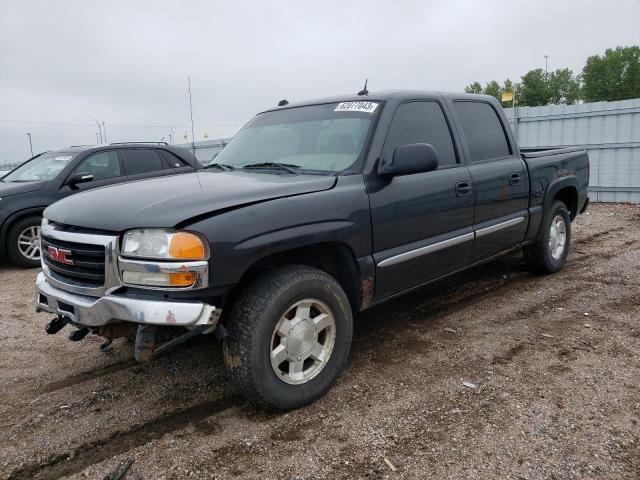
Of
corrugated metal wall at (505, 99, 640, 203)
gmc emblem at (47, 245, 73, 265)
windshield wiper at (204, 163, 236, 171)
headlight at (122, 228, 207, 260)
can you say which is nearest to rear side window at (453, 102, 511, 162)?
windshield wiper at (204, 163, 236, 171)

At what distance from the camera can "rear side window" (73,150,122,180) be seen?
289 inches

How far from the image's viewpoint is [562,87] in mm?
70688

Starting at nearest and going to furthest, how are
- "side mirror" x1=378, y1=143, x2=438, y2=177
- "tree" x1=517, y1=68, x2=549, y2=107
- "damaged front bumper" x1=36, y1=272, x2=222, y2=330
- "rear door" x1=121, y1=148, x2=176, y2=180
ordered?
"damaged front bumper" x1=36, y1=272, x2=222, y2=330
"side mirror" x1=378, y1=143, x2=438, y2=177
"rear door" x1=121, y1=148, x2=176, y2=180
"tree" x1=517, y1=68, x2=549, y2=107

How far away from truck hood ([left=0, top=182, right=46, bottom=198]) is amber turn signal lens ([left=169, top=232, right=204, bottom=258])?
5.58m

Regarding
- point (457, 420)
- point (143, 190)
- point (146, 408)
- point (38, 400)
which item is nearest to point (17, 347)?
point (38, 400)

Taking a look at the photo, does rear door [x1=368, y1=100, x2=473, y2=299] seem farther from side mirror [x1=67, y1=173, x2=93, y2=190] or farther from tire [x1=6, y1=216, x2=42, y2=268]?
tire [x1=6, y1=216, x2=42, y2=268]

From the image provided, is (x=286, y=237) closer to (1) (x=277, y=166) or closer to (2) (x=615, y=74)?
(1) (x=277, y=166)

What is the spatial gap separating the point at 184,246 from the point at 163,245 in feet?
0.36

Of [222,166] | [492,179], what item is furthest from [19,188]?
[492,179]

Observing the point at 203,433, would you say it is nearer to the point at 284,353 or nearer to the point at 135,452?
the point at 135,452

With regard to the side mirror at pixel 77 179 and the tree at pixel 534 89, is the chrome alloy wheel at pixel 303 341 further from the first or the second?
the tree at pixel 534 89

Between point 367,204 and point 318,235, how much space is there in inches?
18.0

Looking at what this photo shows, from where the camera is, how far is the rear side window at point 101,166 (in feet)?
24.1

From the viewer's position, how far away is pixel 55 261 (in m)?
2.87
